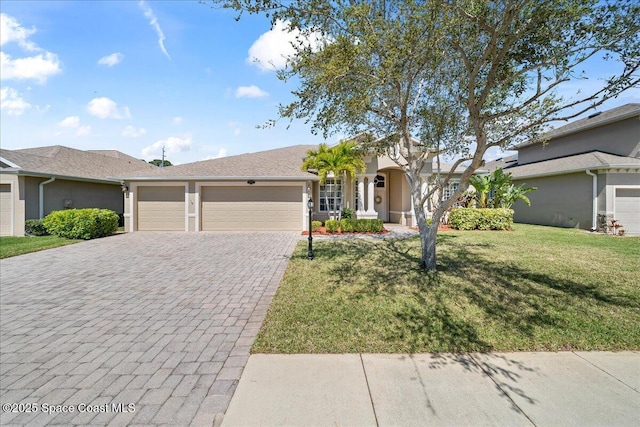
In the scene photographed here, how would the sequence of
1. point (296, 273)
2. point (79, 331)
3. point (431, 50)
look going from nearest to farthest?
1. point (79, 331)
2. point (431, 50)
3. point (296, 273)

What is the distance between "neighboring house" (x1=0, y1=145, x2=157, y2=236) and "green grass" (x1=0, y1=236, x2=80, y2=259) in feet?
5.47

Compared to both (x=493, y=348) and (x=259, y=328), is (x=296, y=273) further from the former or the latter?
(x=493, y=348)

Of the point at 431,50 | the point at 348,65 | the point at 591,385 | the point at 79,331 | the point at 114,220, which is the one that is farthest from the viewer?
the point at 114,220

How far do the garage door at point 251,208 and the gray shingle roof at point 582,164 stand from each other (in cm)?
1466

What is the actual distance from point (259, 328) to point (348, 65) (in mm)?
4803

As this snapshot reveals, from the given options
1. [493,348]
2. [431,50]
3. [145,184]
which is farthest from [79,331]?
[145,184]

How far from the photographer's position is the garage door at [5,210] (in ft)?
44.0

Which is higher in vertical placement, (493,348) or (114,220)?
(114,220)

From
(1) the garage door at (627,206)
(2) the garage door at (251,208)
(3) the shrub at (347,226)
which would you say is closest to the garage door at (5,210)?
(2) the garage door at (251,208)

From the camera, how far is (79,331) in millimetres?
4109

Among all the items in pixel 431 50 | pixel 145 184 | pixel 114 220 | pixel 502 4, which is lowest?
pixel 114 220

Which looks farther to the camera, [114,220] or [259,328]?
[114,220]

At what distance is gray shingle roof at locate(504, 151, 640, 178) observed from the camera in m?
13.7

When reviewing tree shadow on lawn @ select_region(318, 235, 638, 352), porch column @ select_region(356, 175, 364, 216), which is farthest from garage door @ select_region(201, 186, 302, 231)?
tree shadow on lawn @ select_region(318, 235, 638, 352)
